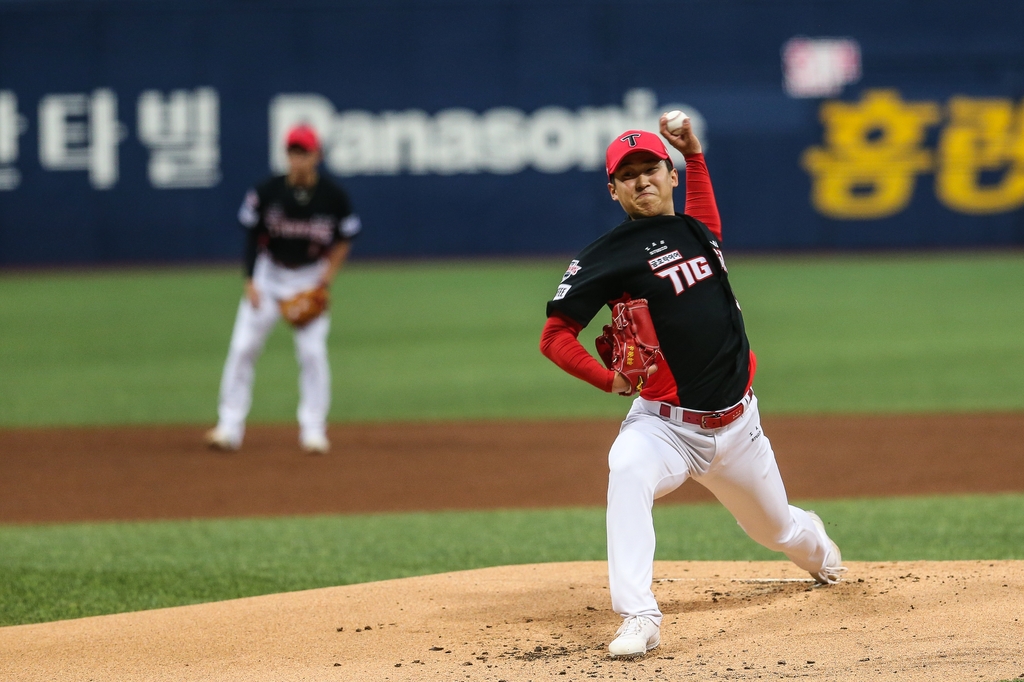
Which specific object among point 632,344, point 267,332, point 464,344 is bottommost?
point 464,344

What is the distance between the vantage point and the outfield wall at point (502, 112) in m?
21.3

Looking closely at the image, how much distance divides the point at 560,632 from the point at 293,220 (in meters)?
4.77

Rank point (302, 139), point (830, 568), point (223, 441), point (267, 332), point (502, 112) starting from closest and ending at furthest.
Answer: point (830, 568) < point (302, 139) < point (267, 332) < point (223, 441) < point (502, 112)

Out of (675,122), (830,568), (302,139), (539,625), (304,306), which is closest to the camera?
(675,122)

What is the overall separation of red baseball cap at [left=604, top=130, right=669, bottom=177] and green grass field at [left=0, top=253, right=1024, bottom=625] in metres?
2.18

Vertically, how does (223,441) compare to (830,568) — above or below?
below

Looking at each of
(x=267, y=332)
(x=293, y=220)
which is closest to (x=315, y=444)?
(x=267, y=332)

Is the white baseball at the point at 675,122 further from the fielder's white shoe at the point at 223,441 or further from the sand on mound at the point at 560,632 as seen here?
the fielder's white shoe at the point at 223,441

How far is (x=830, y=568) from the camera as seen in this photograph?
4703 mm

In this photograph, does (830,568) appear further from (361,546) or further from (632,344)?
(361,546)

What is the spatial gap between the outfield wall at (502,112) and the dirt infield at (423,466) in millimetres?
12307

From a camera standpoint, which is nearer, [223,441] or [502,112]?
[223,441]

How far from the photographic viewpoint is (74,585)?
543 cm

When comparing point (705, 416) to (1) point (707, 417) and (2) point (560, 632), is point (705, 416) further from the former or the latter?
(2) point (560, 632)
